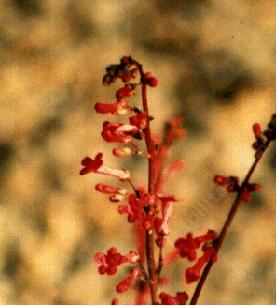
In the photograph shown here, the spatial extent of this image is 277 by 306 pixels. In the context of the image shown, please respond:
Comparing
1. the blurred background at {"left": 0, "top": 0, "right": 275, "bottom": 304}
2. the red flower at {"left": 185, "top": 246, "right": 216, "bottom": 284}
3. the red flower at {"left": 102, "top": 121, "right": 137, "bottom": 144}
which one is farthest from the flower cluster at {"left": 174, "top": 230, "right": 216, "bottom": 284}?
the blurred background at {"left": 0, "top": 0, "right": 275, "bottom": 304}

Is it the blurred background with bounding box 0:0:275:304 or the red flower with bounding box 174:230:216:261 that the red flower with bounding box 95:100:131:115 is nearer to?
the red flower with bounding box 174:230:216:261

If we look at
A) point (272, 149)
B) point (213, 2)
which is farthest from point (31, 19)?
point (272, 149)

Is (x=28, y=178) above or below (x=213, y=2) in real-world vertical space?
below

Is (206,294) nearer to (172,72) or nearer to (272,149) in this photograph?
(272,149)

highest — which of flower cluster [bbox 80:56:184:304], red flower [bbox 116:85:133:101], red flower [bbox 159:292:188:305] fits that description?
red flower [bbox 116:85:133:101]

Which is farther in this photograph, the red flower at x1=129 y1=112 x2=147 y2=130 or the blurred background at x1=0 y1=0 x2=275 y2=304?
the blurred background at x1=0 y1=0 x2=275 y2=304

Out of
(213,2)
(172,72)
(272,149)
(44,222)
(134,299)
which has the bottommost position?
(134,299)

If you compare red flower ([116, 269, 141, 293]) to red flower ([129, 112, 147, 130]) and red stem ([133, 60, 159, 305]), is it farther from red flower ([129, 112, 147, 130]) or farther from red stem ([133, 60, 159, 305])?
red flower ([129, 112, 147, 130])

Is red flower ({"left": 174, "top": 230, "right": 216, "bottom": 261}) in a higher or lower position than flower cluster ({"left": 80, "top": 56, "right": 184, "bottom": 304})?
lower
